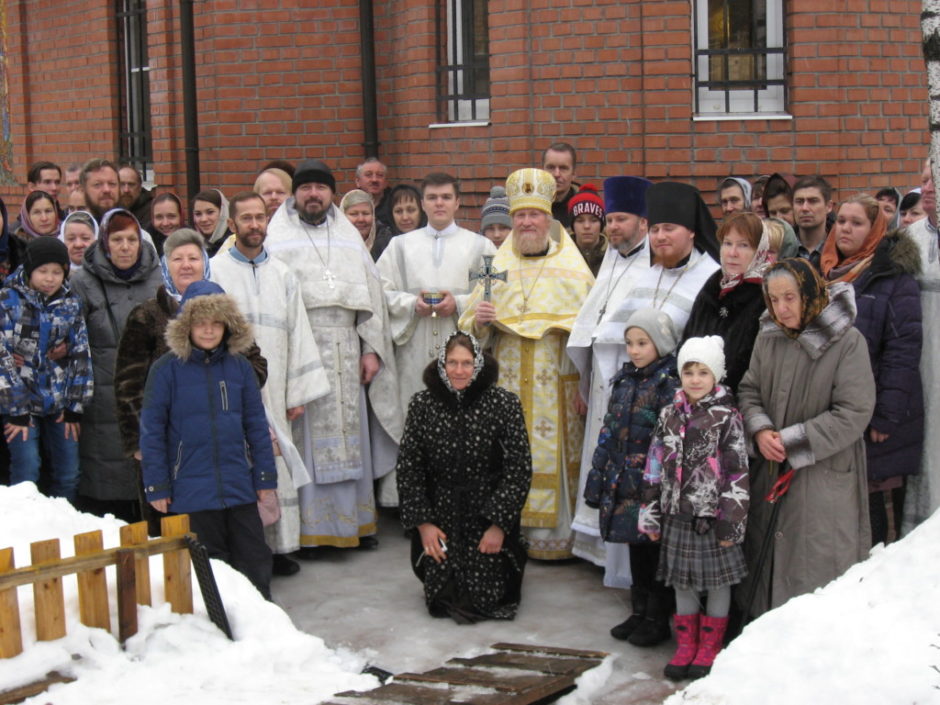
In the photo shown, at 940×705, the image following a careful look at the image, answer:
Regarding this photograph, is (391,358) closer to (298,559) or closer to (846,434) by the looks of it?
(298,559)

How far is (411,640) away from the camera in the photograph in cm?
609

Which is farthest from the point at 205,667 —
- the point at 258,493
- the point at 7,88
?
the point at 7,88

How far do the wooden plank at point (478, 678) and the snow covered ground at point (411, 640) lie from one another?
0.66ft

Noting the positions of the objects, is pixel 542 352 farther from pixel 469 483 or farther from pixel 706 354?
pixel 706 354

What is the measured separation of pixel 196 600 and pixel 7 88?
31.3ft

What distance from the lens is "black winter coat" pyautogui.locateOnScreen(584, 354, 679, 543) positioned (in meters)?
5.91

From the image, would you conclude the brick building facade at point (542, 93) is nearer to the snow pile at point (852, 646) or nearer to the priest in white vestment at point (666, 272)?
the priest in white vestment at point (666, 272)

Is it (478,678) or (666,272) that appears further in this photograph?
(666,272)

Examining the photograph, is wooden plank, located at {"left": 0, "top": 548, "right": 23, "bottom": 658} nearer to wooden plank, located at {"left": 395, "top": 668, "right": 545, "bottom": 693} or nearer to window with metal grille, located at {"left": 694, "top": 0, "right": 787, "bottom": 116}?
wooden plank, located at {"left": 395, "top": 668, "right": 545, "bottom": 693}

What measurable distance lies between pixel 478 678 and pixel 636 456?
1337 millimetres

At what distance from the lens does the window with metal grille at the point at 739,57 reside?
9.62 meters

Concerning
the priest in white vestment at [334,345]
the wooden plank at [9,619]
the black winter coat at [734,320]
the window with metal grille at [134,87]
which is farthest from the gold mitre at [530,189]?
the window with metal grille at [134,87]

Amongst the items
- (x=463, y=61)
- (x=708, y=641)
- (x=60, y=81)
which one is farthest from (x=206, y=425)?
(x=60, y=81)

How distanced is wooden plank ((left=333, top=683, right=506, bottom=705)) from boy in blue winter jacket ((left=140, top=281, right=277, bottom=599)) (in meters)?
1.52
